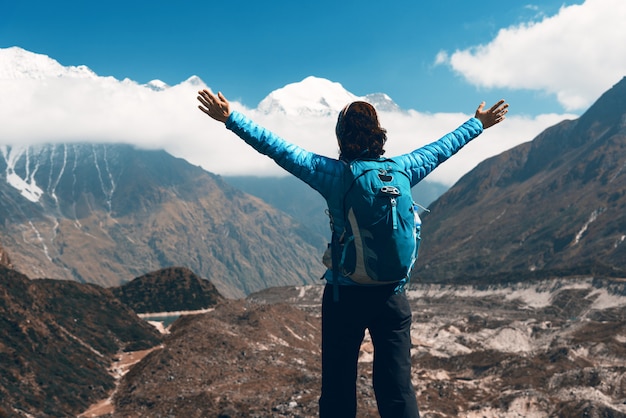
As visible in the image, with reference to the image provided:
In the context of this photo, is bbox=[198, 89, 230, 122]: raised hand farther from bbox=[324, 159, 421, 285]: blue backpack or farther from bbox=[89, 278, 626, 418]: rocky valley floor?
bbox=[89, 278, 626, 418]: rocky valley floor

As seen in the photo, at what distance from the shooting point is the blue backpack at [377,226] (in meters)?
4.30

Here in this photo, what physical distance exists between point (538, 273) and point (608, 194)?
85.7 metres

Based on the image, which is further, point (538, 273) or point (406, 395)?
point (538, 273)

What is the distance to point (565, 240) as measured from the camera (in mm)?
177875

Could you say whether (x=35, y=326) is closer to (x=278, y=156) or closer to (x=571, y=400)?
(x=571, y=400)

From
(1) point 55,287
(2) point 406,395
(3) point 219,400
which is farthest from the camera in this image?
(1) point 55,287

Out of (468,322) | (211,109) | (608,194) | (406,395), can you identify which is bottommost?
(468,322)

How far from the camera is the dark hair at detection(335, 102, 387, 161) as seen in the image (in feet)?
15.3

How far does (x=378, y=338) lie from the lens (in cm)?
466

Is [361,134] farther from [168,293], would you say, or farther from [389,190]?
[168,293]

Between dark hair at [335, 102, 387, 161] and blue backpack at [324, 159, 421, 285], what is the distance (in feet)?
0.73

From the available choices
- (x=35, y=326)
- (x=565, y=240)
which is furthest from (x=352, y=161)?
(x=565, y=240)

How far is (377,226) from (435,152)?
3.66 ft

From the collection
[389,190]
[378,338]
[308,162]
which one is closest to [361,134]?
[308,162]
